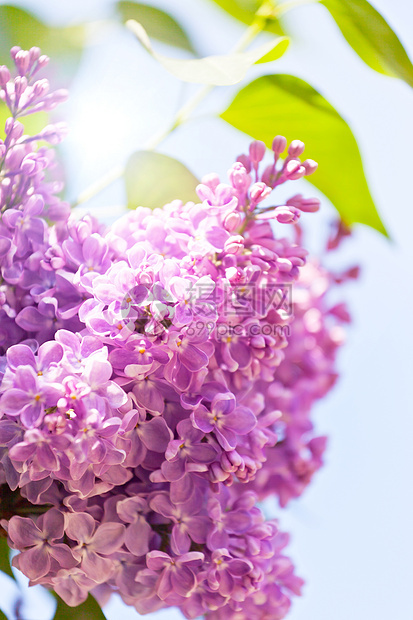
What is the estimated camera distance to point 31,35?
646 mm

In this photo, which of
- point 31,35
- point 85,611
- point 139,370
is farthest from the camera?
point 31,35

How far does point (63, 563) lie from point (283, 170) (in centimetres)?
35

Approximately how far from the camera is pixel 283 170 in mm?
509

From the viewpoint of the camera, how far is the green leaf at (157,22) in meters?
0.68

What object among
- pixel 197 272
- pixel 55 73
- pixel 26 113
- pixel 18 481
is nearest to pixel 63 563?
pixel 18 481

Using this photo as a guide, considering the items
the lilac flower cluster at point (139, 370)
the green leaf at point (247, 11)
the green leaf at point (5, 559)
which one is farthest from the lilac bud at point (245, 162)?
the green leaf at point (5, 559)

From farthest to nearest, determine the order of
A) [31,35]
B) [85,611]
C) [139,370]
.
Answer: [31,35]
[85,611]
[139,370]

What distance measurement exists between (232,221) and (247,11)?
0.34 meters

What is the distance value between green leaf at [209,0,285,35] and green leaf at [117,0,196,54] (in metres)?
0.06

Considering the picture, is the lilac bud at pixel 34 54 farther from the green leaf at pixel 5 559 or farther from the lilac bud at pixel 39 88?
the green leaf at pixel 5 559

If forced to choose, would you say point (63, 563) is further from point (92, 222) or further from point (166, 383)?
point (92, 222)

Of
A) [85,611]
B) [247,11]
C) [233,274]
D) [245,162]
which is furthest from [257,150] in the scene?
[85,611]

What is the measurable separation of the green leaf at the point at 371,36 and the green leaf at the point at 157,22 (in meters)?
0.19

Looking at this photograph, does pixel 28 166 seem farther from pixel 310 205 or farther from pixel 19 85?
pixel 310 205
